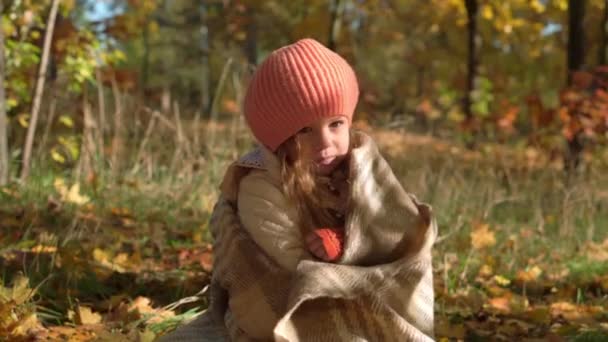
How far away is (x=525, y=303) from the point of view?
3529 millimetres

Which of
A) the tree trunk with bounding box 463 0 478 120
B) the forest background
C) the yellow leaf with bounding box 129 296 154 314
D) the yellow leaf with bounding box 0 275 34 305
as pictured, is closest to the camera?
the yellow leaf with bounding box 0 275 34 305

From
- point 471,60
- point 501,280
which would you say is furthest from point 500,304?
point 471,60

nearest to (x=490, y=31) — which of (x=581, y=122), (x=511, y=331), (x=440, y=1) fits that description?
(x=440, y=1)

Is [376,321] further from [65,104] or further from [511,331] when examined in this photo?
[65,104]

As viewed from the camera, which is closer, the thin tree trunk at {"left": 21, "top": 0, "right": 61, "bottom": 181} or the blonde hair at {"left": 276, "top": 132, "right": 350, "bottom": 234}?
the blonde hair at {"left": 276, "top": 132, "right": 350, "bottom": 234}

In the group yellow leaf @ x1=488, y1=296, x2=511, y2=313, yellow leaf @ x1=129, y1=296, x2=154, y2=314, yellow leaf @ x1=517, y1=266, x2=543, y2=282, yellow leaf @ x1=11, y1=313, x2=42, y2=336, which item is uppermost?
yellow leaf @ x1=11, y1=313, x2=42, y2=336

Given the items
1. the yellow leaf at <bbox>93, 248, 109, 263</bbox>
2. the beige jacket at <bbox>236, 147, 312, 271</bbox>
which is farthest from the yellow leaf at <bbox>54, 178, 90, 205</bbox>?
the beige jacket at <bbox>236, 147, 312, 271</bbox>

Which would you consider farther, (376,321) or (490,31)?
(490,31)

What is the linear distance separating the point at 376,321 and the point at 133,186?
9.80ft

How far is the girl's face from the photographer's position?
7.01 feet

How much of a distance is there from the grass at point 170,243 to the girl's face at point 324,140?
884 millimetres

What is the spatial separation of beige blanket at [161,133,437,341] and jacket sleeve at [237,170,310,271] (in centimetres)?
5

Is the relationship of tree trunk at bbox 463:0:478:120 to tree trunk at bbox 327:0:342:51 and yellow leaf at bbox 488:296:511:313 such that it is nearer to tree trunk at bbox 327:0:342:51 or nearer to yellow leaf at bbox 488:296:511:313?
tree trunk at bbox 327:0:342:51

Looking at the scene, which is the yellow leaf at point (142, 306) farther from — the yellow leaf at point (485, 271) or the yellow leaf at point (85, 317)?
the yellow leaf at point (485, 271)
